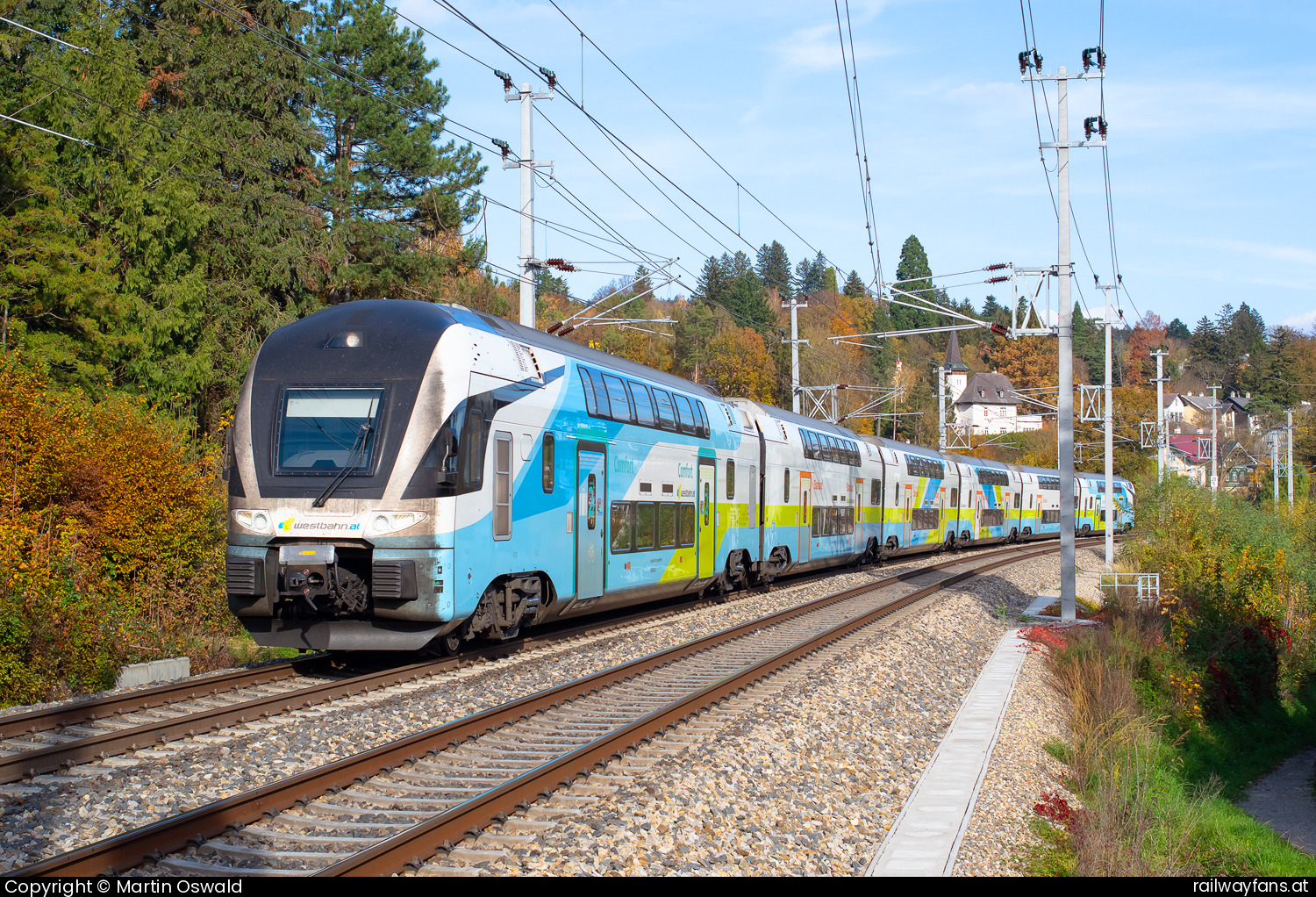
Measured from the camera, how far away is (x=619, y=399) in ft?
49.4

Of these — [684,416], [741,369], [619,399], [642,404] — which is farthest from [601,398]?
[741,369]

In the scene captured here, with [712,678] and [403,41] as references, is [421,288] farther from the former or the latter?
[712,678]

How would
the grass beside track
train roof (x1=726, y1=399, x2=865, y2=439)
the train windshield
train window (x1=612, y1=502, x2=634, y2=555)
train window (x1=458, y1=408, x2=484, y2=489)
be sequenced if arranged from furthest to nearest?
train roof (x1=726, y1=399, x2=865, y2=439) → train window (x1=612, y1=502, x2=634, y2=555) → train window (x1=458, y1=408, x2=484, y2=489) → the train windshield → the grass beside track

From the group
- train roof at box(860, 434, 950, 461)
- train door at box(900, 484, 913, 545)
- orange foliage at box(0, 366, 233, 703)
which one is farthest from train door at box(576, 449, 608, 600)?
train door at box(900, 484, 913, 545)

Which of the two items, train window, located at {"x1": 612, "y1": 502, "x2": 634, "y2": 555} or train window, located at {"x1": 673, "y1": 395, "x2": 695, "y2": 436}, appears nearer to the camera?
train window, located at {"x1": 612, "y1": 502, "x2": 634, "y2": 555}

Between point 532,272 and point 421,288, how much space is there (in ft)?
46.2

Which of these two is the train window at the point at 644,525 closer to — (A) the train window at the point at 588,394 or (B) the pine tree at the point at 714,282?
(A) the train window at the point at 588,394

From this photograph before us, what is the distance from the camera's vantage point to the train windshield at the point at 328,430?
10.7m

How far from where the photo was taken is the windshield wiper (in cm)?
1055

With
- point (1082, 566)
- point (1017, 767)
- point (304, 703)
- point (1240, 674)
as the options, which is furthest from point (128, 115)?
point (1082, 566)

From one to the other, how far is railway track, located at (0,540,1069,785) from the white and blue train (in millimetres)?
442

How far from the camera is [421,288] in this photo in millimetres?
32750

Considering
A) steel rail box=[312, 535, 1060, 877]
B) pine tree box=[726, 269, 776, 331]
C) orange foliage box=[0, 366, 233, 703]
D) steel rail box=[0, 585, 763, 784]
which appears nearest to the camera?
steel rail box=[312, 535, 1060, 877]

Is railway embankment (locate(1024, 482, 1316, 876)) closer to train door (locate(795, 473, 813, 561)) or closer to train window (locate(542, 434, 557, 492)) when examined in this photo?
train window (locate(542, 434, 557, 492))
